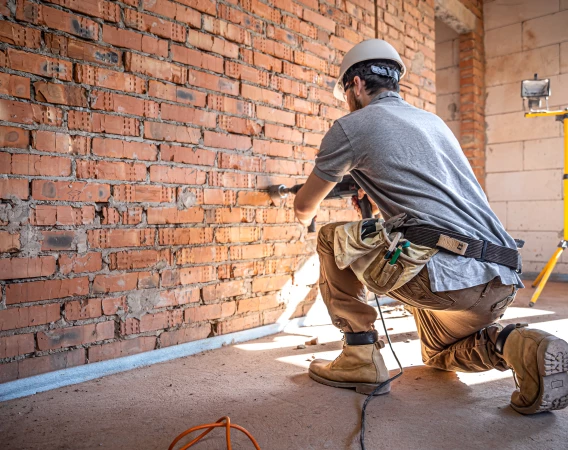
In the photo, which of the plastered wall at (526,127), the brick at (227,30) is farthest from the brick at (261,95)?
the plastered wall at (526,127)

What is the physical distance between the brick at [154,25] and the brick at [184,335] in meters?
1.39

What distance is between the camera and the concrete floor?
1.32m

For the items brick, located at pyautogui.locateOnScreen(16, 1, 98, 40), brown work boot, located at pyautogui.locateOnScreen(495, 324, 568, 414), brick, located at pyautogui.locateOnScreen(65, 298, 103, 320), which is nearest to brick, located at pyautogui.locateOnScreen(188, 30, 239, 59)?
brick, located at pyautogui.locateOnScreen(16, 1, 98, 40)

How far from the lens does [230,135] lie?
7.80 feet

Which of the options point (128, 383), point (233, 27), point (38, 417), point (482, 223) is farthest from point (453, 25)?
point (38, 417)

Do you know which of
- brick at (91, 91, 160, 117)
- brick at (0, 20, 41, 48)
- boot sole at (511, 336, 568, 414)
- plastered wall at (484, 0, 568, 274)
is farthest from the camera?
plastered wall at (484, 0, 568, 274)

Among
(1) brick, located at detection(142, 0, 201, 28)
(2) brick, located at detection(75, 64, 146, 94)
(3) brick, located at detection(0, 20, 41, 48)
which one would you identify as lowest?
(2) brick, located at detection(75, 64, 146, 94)

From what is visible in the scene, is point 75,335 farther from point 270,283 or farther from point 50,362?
point 270,283

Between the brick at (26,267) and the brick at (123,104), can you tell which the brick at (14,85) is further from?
the brick at (26,267)

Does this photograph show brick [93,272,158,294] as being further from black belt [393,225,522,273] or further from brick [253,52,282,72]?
brick [253,52,282,72]

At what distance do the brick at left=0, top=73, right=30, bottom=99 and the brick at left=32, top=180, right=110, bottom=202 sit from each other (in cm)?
33

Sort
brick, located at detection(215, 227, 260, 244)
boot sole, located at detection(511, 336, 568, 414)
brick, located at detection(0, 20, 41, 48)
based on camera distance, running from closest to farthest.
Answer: boot sole, located at detection(511, 336, 568, 414) < brick, located at detection(0, 20, 41, 48) < brick, located at detection(215, 227, 260, 244)

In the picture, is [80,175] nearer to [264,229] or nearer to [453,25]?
[264,229]

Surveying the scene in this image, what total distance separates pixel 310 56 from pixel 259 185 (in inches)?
37.7
